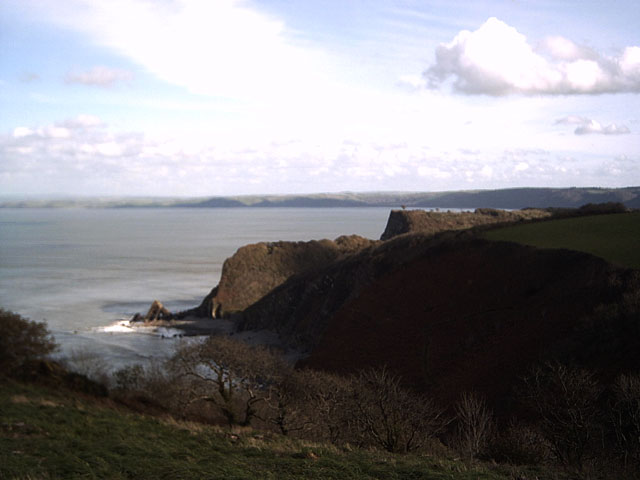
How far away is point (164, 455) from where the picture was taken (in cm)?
1183

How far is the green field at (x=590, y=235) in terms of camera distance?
26.5 meters

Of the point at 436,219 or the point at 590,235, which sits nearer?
the point at 590,235

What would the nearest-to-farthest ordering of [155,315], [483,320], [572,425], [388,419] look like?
[572,425] < [388,419] < [483,320] < [155,315]

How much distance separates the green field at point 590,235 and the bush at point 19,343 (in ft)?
84.4

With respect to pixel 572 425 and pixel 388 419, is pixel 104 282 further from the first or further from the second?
pixel 572 425

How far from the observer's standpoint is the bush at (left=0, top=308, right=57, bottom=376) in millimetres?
24531

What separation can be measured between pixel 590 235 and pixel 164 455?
2740cm

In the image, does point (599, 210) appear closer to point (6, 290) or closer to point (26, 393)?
point (26, 393)

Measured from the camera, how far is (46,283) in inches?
3565

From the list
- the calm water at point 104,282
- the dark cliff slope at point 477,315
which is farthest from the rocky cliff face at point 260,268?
the dark cliff slope at point 477,315

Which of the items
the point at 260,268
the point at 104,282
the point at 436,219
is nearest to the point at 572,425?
the point at 260,268

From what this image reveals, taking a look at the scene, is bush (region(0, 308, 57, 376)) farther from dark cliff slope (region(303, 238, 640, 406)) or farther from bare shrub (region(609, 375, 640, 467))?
bare shrub (region(609, 375, 640, 467))

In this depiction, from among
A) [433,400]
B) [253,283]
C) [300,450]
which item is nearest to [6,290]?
[253,283]

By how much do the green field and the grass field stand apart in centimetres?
1841
